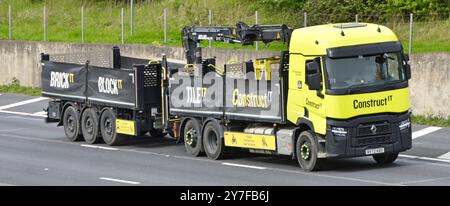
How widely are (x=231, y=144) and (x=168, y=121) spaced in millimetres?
2659

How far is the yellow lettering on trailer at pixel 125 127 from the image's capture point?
2747 cm

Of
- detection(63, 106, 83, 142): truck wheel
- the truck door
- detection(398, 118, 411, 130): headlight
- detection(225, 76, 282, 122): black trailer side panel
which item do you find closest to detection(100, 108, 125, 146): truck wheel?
detection(63, 106, 83, 142): truck wheel

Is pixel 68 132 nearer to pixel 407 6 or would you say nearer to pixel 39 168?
pixel 39 168

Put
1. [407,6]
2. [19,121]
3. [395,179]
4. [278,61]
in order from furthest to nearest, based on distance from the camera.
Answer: [407,6]
[19,121]
[278,61]
[395,179]

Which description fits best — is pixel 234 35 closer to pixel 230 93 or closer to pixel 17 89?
pixel 230 93

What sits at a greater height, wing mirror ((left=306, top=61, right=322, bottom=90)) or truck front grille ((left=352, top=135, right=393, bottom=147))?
wing mirror ((left=306, top=61, right=322, bottom=90))

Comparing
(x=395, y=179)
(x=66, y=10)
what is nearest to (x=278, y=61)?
(x=395, y=179)

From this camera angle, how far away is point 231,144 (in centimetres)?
2481

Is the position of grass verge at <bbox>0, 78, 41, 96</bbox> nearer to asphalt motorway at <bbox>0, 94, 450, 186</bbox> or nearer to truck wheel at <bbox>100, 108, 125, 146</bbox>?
asphalt motorway at <bbox>0, 94, 450, 186</bbox>

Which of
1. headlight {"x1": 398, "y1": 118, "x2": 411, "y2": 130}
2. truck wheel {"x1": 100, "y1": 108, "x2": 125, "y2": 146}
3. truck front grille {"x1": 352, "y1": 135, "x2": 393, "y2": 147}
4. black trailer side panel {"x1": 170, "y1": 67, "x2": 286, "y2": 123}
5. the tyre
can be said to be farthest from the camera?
truck wheel {"x1": 100, "y1": 108, "x2": 125, "y2": 146}

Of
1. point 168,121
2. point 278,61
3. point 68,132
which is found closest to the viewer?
point 278,61

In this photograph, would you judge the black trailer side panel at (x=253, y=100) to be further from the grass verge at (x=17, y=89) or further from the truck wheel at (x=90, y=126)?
the grass verge at (x=17, y=89)

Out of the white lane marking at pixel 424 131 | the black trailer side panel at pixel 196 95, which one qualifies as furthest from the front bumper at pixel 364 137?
A: the white lane marking at pixel 424 131

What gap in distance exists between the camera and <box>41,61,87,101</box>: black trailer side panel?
96.8 ft
